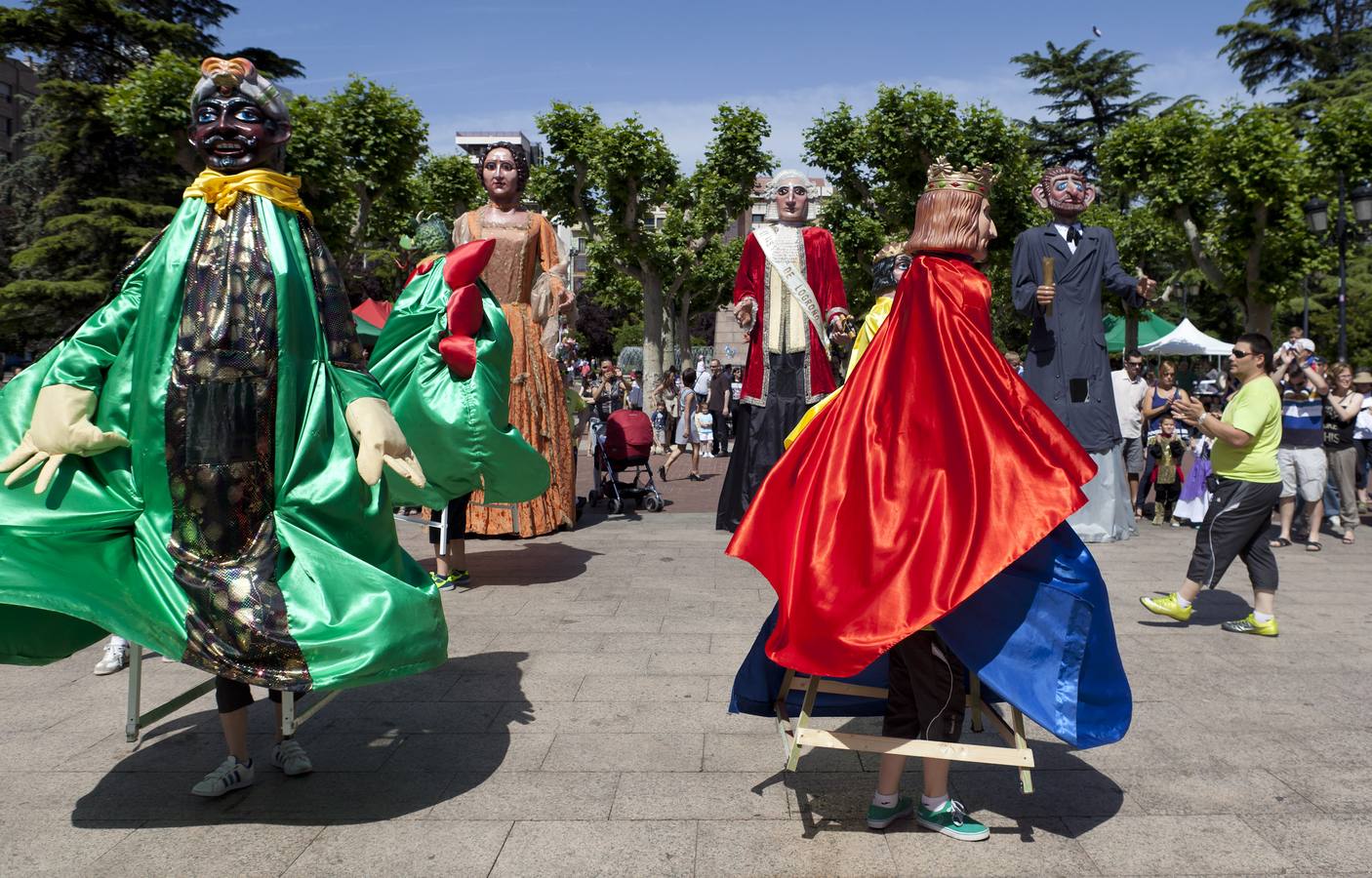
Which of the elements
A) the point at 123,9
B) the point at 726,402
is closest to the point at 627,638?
the point at 726,402

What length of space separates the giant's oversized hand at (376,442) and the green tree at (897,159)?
74.9ft

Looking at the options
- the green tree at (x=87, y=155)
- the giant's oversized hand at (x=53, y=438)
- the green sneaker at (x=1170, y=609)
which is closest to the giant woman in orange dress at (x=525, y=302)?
the giant's oversized hand at (x=53, y=438)

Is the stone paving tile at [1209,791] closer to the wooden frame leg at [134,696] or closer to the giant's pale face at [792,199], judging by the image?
the wooden frame leg at [134,696]

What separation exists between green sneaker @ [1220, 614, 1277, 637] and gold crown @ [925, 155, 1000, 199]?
11.9ft

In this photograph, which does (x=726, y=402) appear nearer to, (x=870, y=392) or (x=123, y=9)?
(x=870, y=392)

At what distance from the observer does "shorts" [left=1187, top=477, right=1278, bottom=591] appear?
570 centimetres

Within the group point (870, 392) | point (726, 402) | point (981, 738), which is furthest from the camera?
point (726, 402)

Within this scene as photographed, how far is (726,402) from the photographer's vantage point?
829 inches

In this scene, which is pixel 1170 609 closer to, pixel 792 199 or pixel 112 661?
pixel 792 199

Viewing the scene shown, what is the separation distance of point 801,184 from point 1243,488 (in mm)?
4083

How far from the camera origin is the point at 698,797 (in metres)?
3.45

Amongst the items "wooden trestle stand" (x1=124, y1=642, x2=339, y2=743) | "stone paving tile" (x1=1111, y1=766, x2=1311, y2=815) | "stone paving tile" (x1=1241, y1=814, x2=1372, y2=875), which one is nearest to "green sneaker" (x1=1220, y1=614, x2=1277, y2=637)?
"stone paving tile" (x1=1111, y1=766, x2=1311, y2=815)

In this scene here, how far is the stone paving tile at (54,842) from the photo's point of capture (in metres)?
2.95

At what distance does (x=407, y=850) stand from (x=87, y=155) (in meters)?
33.5
